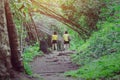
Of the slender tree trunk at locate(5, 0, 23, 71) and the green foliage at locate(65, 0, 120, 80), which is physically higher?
the slender tree trunk at locate(5, 0, 23, 71)

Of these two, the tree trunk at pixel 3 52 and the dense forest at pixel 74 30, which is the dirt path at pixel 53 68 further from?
the tree trunk at pixel 3 52

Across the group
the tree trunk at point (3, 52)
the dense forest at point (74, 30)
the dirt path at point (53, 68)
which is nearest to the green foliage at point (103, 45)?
the dense forest at point (74, 30)

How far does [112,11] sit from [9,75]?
1172 cm

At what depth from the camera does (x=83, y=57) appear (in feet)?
→ 53.8

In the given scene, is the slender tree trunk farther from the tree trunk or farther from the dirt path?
the dirt path

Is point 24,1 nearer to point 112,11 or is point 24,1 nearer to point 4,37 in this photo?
point 4,37

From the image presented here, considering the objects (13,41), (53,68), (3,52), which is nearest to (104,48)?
(53,68)

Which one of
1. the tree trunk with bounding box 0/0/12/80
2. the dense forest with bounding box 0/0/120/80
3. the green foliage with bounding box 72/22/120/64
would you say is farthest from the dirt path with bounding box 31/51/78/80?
the tree trunk with bounding box 0/0/12/80

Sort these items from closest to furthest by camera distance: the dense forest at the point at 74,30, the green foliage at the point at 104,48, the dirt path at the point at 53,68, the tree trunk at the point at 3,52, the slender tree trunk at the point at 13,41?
the tree trunk at the point at 3,52 < the dense forest at the point at 74,30 < the slender tree trunk at the point at 13,41 < the dirt path at the point at 53,68 < the green foliage at the point at 104,48

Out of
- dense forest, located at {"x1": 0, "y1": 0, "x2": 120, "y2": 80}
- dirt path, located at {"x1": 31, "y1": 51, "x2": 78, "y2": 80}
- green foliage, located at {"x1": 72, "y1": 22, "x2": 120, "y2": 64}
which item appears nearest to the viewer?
dense forest, located at {"x1": 0, "y1": 0, "x2": 120, "y2": 80}

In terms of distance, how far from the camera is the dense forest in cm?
857

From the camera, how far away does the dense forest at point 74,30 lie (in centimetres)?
857

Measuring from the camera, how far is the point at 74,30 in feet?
53.0

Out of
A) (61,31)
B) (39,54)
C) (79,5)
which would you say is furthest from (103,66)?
(61,31)
